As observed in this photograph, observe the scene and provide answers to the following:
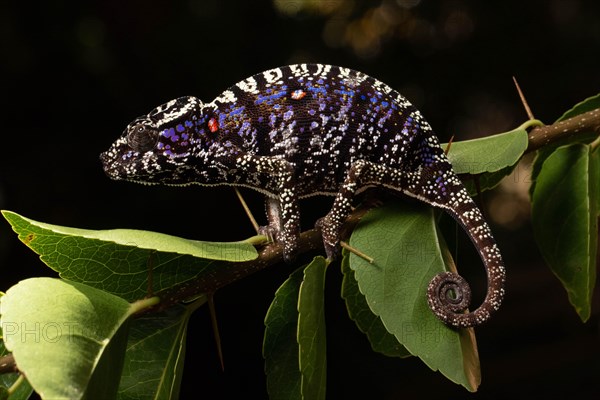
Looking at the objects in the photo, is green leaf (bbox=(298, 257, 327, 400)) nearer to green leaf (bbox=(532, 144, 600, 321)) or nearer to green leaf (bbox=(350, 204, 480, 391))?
green leaf (bbox=(350, 204, 480, 391))

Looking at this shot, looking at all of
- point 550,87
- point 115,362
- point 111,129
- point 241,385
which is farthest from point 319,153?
point 550,87

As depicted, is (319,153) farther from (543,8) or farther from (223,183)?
(543,8)

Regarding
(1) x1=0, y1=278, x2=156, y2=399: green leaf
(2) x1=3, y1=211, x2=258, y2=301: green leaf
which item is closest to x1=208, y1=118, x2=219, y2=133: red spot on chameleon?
(2) x1=3, y1=211, x2=258, y2=301: green leaf

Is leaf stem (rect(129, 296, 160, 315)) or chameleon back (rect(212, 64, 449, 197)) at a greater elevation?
chameleon back (rect(212, 64, 449, 197))

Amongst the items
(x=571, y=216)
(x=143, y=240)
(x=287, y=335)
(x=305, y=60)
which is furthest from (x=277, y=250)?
(x=305, y=60)

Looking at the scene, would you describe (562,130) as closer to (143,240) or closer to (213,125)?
(213,125)

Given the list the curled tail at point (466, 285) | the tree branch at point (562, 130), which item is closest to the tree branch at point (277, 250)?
the tree branch at point (562, 130)
